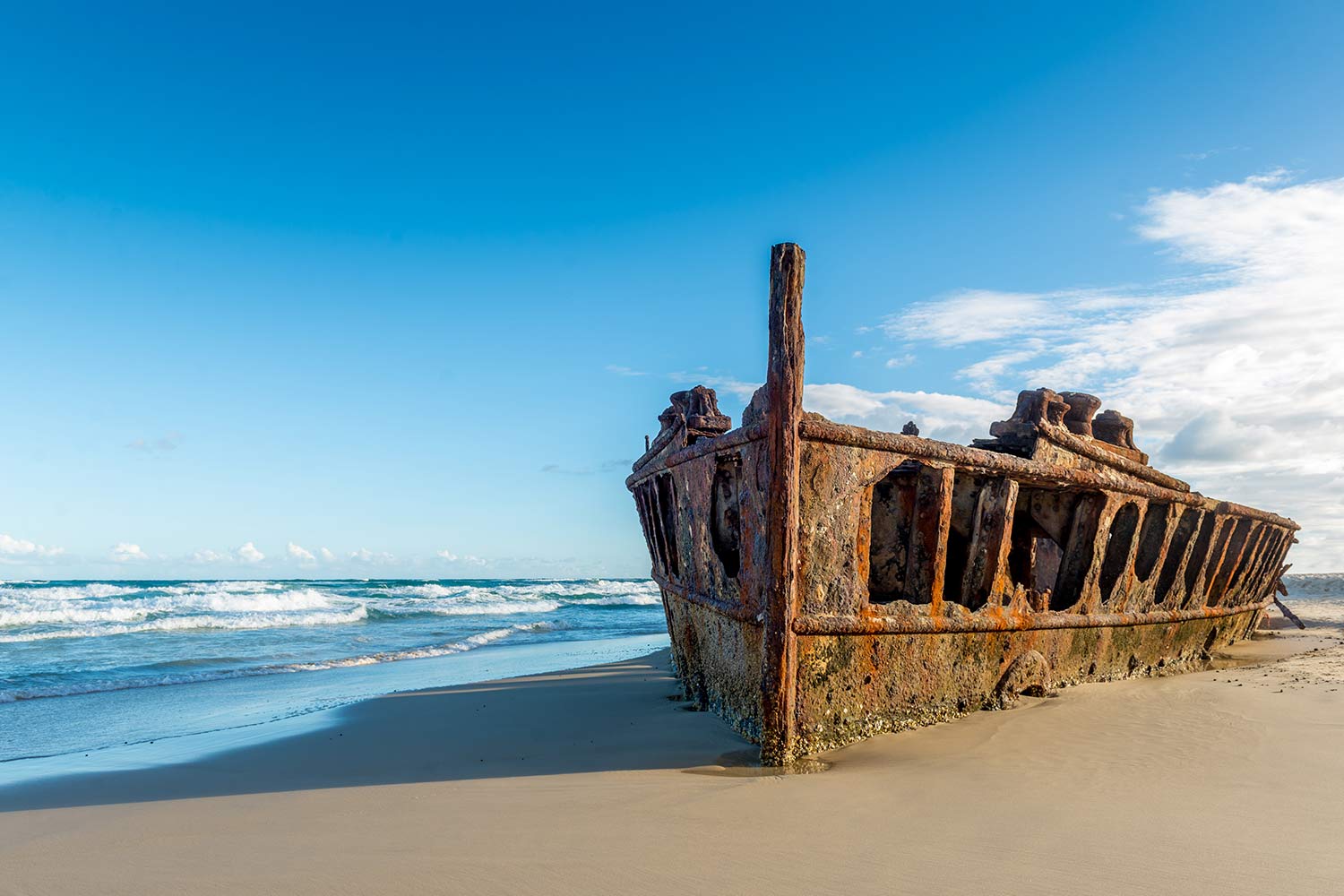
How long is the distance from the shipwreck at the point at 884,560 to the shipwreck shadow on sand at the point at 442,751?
504mm

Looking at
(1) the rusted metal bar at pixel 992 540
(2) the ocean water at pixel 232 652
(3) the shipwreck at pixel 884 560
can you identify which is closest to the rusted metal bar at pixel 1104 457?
(3) the shipwreck at pixel 884 560

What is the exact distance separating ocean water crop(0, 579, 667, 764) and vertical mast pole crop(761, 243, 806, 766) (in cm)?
514

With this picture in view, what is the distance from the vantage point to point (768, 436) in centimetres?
450

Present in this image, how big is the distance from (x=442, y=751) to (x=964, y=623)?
139 inches

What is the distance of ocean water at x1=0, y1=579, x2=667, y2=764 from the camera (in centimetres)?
802

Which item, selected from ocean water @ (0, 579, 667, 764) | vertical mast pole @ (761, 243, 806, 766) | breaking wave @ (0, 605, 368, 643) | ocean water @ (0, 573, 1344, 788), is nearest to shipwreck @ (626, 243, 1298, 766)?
vertical mast pole @ (761, 243, 806, 766)

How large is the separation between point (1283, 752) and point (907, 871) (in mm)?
3103

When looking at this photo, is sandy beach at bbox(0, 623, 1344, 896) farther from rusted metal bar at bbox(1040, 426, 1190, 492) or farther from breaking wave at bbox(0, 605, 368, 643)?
breaking wave at bbox(0, 605, 368, 643)

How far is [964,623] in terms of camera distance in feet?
17.0

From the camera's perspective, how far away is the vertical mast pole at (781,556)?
4.44 meters

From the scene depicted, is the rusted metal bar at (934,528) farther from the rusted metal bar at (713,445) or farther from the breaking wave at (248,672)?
the breaking wave at (248,672)

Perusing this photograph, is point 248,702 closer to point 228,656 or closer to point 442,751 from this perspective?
point 442,751

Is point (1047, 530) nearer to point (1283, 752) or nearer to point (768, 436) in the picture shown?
Result: point (1283, 752)

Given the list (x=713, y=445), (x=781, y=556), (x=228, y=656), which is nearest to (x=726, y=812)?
(x=781, y=556)
